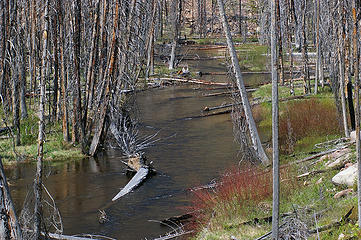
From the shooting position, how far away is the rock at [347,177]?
10468mm

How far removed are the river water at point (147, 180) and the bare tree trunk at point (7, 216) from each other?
5.20 metres

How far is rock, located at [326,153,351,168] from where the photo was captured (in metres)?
12.2

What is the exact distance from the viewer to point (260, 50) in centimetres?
5091

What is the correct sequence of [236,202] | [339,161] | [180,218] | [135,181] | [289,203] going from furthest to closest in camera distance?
[135,181], [339,161], [180,218], [236,202], [289,203]

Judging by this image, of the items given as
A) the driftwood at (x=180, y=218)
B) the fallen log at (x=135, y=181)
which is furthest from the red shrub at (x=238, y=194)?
the fallen log at (x=135, y=181)

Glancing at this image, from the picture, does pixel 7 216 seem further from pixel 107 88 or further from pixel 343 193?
pixel 107 88

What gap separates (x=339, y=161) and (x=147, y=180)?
19.1 feet

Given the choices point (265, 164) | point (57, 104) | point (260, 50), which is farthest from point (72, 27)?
point (260, 50)

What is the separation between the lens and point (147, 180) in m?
15.6

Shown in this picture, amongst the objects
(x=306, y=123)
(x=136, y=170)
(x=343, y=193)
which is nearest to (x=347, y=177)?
(x=343, y=193)

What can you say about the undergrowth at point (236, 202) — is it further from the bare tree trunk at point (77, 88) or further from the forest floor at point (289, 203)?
the bare tree trunk at point (77, 88)

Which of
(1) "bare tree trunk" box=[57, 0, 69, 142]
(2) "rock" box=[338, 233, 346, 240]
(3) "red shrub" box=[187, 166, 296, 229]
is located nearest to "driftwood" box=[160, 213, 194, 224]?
(3) "red shrub" box=[187, 166, 296, 229]

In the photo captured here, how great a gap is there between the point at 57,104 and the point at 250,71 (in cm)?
2133

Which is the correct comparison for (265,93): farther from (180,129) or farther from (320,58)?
(180,129)
